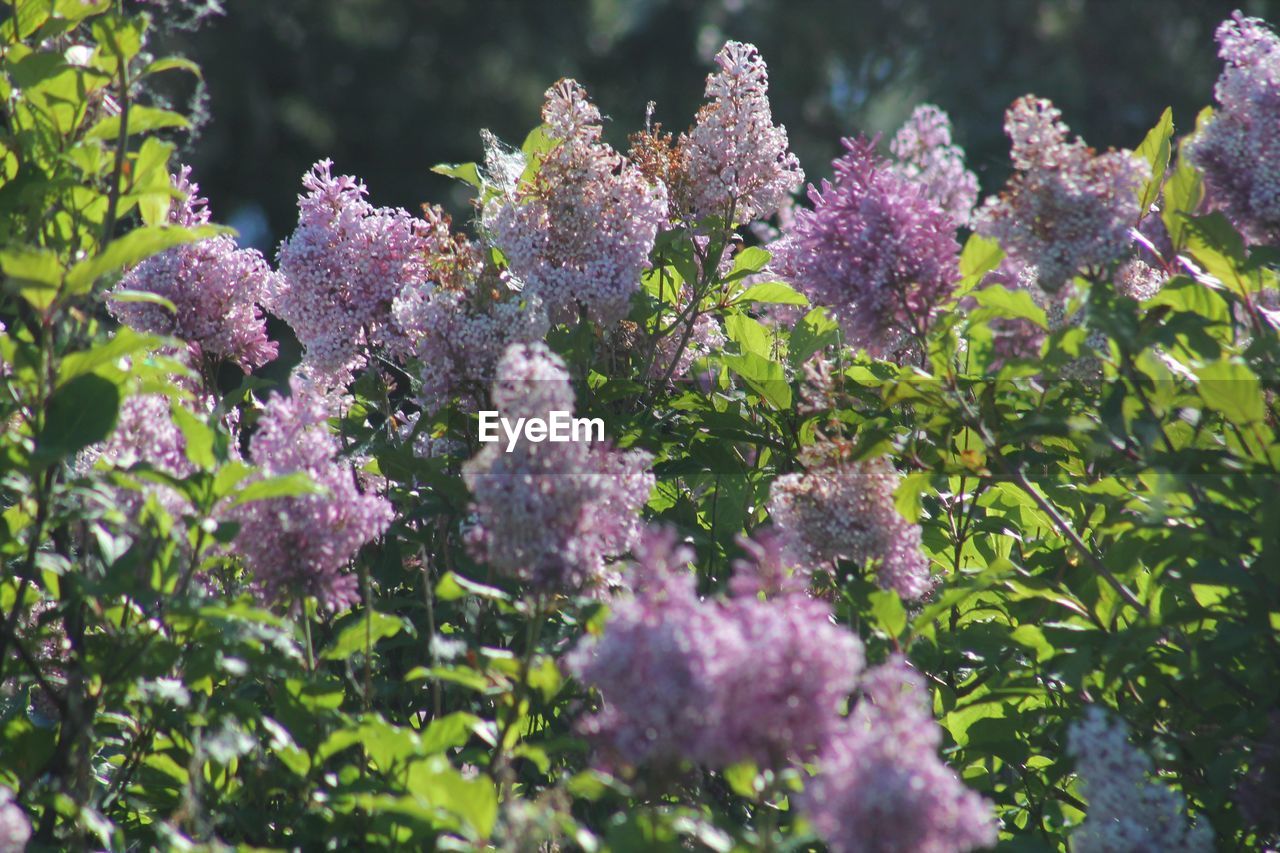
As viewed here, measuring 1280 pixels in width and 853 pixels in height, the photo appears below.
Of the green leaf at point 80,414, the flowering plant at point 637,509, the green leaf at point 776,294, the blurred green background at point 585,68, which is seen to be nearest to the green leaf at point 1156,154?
the flowering plant at point 637,509

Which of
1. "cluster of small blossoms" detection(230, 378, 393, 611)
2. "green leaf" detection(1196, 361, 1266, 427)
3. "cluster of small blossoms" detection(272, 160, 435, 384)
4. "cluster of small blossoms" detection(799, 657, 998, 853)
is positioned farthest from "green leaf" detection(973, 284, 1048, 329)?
"cluster of small blossoms" detection(272, 160, 435, 384)

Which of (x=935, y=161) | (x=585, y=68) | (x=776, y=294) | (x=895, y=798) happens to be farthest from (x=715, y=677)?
(x=585, y=68)

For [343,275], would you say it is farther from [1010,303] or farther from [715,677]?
[715,677]

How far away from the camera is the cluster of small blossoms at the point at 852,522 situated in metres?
2.22

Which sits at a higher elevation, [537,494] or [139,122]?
[139,122]

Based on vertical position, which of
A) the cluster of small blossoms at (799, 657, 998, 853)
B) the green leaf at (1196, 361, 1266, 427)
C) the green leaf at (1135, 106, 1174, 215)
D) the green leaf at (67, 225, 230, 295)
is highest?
the green leaf at (1135, 106, 1174, 215)

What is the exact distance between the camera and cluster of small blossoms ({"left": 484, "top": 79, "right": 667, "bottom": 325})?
263cm

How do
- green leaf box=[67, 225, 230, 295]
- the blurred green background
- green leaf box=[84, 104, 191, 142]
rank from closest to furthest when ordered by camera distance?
green leaf box=[67, 225, 230, 295] → green leaf box=[84, 104, 191, 142] → the blurred green background

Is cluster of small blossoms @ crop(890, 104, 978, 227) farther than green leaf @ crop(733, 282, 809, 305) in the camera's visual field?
Yes

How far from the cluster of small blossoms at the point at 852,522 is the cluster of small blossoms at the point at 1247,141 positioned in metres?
0.75

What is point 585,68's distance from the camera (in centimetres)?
1750

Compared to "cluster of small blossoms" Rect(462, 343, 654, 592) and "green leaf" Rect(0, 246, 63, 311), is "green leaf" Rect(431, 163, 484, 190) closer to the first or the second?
"green leaf" Rect(0, 246, 63, 311)

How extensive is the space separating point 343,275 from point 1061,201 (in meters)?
1.44

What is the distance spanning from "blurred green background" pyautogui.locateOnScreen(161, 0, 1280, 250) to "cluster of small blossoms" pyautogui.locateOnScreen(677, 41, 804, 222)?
13597 mm
